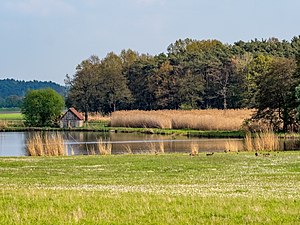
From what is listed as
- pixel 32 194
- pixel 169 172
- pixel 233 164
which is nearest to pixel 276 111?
Result: pixel 233 164

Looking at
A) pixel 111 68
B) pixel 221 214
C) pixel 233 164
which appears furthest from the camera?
pixel 111 68

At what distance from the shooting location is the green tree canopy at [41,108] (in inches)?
3442

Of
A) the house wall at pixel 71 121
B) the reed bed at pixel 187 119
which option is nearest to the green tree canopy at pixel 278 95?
the reed bed at pixel 187 119

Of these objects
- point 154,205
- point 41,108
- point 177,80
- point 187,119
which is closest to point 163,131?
point 187,119

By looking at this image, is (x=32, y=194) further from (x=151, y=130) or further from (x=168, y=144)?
(x=151, y=130)

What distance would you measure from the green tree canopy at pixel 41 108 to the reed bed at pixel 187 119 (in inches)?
514

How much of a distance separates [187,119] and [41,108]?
94.7 ft

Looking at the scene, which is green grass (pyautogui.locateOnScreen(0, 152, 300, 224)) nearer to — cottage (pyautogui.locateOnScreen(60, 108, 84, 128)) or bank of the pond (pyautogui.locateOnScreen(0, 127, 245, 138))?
bank of the pond (pyautogui.locateOnScreen(0, 127, 245, 138))

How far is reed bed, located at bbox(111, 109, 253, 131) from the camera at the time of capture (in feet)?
203

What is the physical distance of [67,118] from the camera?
3383 inches

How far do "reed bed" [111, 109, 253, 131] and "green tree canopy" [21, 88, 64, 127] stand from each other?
514 inches

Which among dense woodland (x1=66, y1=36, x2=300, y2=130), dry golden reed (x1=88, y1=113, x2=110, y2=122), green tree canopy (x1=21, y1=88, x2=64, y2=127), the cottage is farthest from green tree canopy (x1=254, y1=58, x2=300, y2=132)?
dry golden reed (x1=88, y1=113, x2=110, y2=122)

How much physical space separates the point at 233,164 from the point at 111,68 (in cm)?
8150

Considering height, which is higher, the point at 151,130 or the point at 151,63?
the point at 151,63
